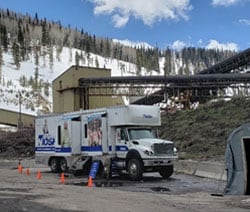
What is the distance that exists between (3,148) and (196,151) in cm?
2457

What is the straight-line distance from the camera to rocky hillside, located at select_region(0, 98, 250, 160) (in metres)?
32.6

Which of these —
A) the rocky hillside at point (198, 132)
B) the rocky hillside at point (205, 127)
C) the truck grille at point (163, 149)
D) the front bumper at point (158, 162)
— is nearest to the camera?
the front bumper at point (158, 162)

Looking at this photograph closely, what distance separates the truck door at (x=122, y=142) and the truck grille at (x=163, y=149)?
162 cm

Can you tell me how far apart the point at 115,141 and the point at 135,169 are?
2.21 meters

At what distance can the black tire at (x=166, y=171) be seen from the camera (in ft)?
82.6

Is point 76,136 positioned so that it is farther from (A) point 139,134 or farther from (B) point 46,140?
(A) point 139,134

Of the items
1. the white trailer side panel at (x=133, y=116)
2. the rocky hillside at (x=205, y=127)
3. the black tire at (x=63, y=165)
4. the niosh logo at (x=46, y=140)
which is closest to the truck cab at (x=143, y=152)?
the white trailer side panel at (x=133, y=116)

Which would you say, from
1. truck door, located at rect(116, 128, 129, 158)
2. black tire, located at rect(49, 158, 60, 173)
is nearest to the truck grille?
truck door, located at rect(116, 128, 129, 158)

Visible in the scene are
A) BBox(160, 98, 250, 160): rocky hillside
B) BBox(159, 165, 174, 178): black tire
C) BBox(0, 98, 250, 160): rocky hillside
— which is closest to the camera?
BBox(159, 165, 174, 178): black tire

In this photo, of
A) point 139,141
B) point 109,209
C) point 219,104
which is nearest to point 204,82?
point 219,104

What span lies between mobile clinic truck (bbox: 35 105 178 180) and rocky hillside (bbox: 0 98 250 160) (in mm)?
4835

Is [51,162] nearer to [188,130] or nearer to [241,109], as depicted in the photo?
[188,130]

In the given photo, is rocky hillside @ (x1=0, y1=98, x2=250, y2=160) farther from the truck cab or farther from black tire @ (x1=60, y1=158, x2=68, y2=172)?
black tire @ (x1=60, y1=158, x2=68, y2=172)

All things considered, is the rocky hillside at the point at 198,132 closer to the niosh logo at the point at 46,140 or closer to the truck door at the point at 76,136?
the truck door at the point at 76,136
